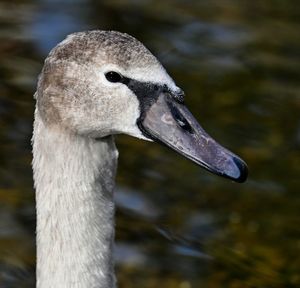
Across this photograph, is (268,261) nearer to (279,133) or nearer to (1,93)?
(279,133)

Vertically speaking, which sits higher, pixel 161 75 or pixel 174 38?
pixel 174 38

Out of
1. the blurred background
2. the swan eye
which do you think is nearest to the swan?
the swan eye

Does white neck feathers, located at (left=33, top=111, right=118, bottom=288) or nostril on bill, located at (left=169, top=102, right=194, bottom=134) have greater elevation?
nostril on bill, located at (left=169, top=102, right=194, bottom=134)

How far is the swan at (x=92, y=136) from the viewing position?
5891 millimetres

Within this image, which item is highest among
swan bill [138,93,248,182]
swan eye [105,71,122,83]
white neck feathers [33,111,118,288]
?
swan eye [105,71,122,83]

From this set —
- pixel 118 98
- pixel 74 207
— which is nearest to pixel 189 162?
pixel 74 207

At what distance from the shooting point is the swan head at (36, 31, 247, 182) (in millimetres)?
5875

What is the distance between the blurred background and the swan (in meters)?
2.16

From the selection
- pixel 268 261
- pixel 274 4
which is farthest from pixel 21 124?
pixel 274 4

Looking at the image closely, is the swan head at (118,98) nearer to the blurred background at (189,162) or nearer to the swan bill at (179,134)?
the swan bill at (179,134)

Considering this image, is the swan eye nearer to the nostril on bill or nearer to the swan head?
the swan head

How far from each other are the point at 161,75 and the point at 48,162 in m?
0.70

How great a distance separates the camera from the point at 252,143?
10.1 metres

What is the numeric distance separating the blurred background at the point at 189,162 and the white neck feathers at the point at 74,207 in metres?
2.14
